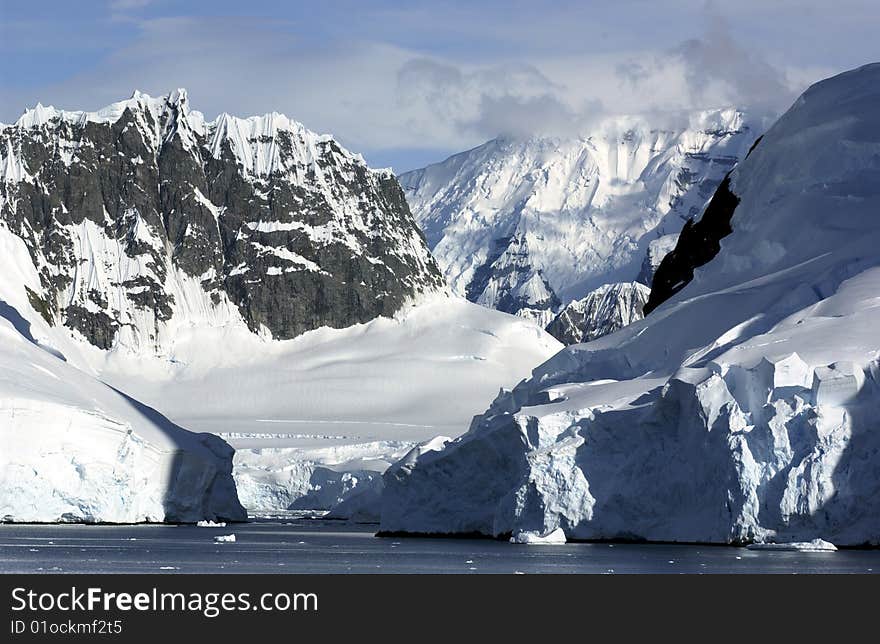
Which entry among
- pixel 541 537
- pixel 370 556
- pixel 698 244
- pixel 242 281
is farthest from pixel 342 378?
pixel 370 556

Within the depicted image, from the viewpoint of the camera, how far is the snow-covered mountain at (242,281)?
161 meters

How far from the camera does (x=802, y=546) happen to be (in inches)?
2138

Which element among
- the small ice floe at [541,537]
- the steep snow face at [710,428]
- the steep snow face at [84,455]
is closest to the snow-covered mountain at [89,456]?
the steep snow face at [84,455]

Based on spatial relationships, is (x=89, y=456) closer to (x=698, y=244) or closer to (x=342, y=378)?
(x=698, y=244)

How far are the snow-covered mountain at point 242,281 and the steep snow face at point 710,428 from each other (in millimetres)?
62778

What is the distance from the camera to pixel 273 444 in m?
137

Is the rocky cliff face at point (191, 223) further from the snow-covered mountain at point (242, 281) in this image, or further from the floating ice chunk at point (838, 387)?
the floating ice chunk at point (838, 387)

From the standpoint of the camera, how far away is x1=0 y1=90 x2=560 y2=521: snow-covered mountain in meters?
161

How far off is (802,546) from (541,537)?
9.92 meters

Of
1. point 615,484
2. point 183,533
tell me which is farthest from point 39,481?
point 615,484

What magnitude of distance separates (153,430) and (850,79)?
39543 mm

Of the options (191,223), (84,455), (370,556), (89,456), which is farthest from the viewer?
(191,223)

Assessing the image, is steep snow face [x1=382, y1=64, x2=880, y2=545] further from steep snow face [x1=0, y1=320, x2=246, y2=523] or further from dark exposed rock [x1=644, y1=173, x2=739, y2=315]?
steep snow face [x1=0, y1=320, x2=246, y2=523]
